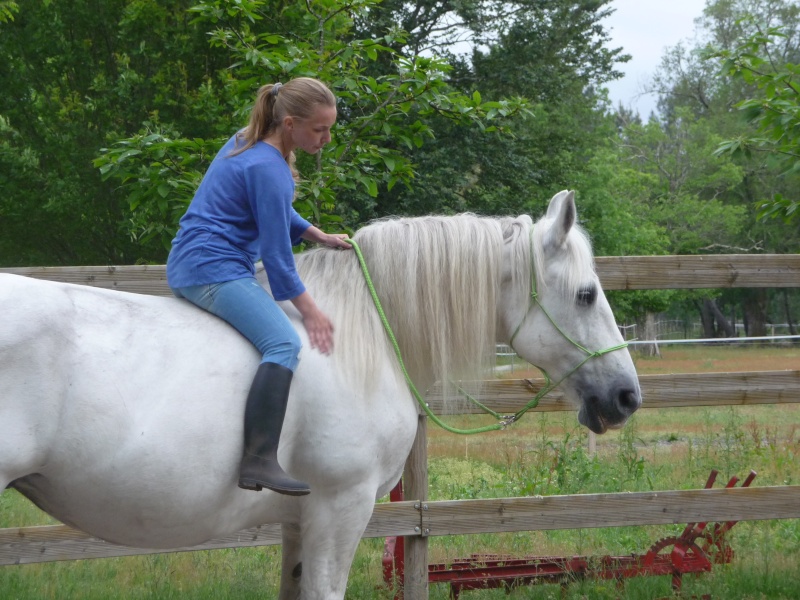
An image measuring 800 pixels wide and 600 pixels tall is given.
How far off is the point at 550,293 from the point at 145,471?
1.66 metres

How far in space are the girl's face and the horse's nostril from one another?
151cm

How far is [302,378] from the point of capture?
114 inches

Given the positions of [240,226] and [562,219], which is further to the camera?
[562,219]

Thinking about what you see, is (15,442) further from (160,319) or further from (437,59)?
(437,59)

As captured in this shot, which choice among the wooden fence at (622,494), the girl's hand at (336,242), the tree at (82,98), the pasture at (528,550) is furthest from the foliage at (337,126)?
the tree at (82,98)

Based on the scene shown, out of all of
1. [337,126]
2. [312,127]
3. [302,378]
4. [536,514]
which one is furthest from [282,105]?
[536,514]

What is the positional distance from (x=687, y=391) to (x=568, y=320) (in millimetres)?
1744

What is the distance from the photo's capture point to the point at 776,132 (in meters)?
5.21

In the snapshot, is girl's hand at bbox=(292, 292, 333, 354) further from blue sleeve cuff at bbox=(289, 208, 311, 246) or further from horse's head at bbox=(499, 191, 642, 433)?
horse's head at bbox=(499, 191, 642, 433)

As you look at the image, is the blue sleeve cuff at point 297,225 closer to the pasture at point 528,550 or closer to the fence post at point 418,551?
A: the fence post at point 418,551

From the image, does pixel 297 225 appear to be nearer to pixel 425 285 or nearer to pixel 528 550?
pixel 425 285

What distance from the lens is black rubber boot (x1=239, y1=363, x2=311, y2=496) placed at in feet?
8.75

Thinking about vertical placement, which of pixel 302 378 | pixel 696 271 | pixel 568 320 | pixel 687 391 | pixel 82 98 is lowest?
pixel 687 391

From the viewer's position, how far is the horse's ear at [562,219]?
10.5ft
